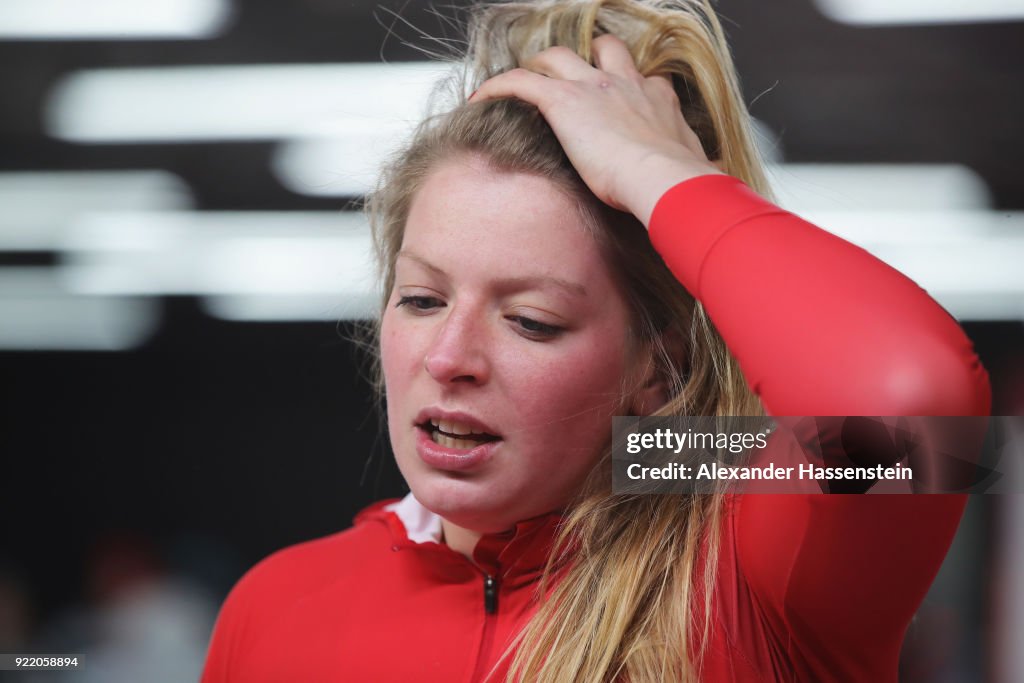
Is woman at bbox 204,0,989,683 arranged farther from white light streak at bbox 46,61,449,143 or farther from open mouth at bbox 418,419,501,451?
white light streak at bbox 46,61,449,143

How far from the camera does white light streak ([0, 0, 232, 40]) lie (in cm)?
131

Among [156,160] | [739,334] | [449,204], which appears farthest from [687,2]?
[156,160]

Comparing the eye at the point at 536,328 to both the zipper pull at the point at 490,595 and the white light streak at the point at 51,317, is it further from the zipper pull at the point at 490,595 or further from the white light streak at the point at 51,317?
the white light streak at the point at 51,317

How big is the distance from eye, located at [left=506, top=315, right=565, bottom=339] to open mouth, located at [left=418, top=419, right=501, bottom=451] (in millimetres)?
100

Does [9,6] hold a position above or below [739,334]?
above

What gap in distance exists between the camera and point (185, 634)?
130cm

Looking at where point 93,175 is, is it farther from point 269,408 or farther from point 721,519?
point 721,519

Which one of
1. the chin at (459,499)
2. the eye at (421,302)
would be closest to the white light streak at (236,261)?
the eye at (421,302)

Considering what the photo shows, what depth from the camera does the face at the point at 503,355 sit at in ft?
2.81

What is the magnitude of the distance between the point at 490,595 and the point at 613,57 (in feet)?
1.80

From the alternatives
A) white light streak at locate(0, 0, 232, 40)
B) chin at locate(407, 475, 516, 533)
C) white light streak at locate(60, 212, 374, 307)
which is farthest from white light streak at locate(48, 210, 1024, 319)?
chin at locate(407, 475, 516, 533)

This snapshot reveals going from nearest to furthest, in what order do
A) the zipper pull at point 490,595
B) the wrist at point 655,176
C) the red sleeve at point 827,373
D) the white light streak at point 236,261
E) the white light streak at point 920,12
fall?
the red sleeve at point 827,373 < the wrist at point 655,176 < the zipper pull at point 490,595 < the white light streak at point 920,12 < the white light streak at point 236,261

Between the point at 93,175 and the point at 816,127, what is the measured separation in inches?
38.5

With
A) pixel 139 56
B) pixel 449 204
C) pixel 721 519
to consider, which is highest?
pixel 139 56
